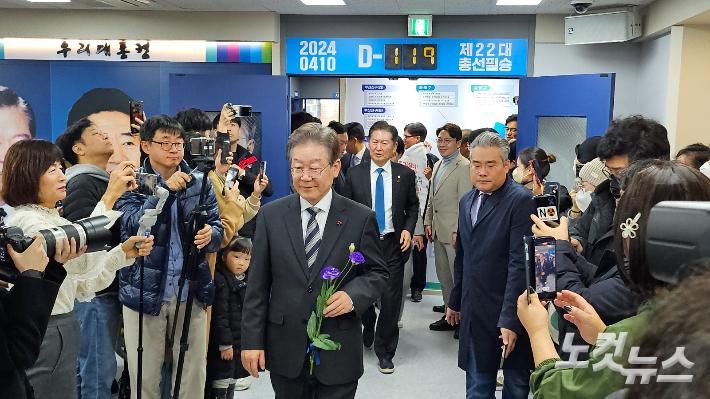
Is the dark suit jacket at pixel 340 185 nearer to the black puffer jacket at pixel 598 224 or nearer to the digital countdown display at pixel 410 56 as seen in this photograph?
the black puffer jacket at pixel 598 224

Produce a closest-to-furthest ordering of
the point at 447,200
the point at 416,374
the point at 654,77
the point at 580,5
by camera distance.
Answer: the point at 416,374 < the point at 447,200 < the point at 580,5 < the point at 654,77

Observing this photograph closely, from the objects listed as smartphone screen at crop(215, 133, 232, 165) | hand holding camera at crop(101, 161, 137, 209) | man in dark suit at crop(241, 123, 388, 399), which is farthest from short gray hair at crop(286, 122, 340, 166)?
smartphone screen at crop(215, 133, 232, 165)

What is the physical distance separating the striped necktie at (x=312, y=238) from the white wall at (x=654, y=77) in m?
4.59

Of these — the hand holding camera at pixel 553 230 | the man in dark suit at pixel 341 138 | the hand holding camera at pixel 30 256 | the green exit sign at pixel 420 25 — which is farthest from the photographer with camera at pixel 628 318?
the green exit sign at pixel 420 25

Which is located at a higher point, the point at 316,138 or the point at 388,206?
the point at 316,138

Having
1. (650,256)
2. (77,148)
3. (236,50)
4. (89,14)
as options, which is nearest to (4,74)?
(89,14)

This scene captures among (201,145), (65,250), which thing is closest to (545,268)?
(65,250)

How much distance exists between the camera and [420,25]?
6.62 metres

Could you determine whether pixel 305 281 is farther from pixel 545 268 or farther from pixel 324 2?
pixel 324 2

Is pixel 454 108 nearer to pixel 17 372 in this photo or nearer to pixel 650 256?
pixel 17 372

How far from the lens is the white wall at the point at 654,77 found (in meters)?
5.73

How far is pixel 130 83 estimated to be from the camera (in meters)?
7.09

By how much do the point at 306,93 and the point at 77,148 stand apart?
249 inches

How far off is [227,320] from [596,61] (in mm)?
5209
